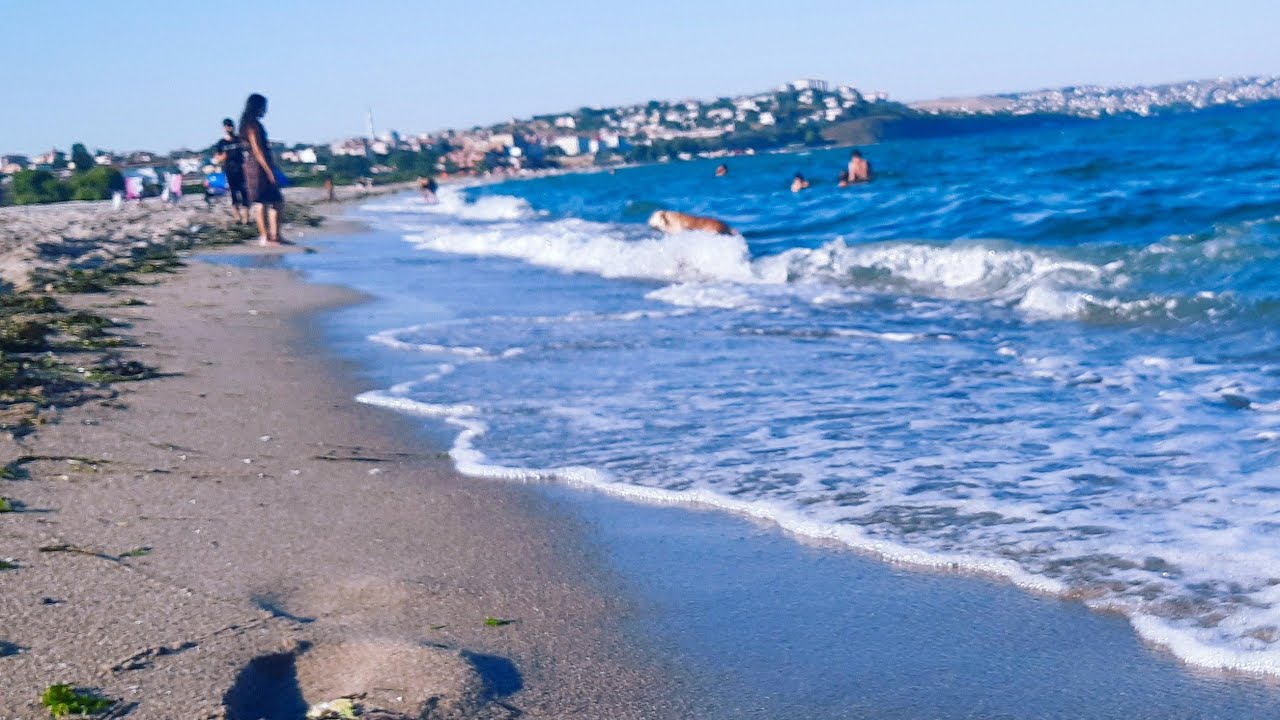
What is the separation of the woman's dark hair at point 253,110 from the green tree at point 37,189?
119 ft

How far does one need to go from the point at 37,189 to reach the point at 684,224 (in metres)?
40.1

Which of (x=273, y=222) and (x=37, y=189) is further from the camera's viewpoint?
(x=37, y=189)

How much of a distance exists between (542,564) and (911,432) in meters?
2.10

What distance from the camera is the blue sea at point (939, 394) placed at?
3.55m

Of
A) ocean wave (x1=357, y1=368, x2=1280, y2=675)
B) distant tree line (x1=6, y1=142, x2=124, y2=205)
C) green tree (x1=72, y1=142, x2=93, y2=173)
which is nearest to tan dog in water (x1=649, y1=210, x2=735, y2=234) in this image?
ocean wave (x1=357, y1=368, x2=1280, y2=675)

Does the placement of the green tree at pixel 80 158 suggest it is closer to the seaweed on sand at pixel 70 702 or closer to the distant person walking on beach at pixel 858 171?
the distant person walking on beach at pixel 858 171

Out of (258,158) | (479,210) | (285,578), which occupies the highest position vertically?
(258,158)

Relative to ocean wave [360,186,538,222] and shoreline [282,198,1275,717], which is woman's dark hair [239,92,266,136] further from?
ocean wave [360,186,538,222]

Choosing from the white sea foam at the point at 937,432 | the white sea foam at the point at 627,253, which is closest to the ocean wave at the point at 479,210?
the white sea foam at the point at 627,253

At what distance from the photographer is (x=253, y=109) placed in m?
14.6

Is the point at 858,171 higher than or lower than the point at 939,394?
higher

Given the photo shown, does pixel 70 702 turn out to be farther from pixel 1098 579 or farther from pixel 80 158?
pixel 80 158

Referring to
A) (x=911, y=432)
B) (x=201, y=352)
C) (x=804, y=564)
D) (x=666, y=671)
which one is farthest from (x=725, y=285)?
(x=666, y=671)

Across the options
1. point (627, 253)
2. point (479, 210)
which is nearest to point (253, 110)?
point (627, 253)
